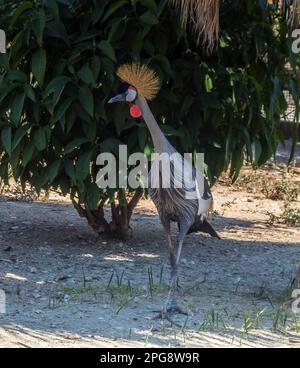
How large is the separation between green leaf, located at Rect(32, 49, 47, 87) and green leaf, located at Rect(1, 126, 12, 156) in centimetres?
49

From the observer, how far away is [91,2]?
22.8 feet

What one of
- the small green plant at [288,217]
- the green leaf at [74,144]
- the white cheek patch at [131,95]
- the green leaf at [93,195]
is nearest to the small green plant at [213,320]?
the white cheek patch at [131,95]

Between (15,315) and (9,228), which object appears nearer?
(15,315)

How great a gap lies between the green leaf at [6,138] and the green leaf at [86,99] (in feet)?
2.14

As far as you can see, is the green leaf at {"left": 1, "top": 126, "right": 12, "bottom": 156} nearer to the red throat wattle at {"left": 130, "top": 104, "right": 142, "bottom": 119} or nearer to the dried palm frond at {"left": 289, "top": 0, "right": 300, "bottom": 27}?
the red throat wattle at {"left": 130, "top": 104, "right": 142, "bottom": 119}

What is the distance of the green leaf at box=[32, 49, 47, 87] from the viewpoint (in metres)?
6.70

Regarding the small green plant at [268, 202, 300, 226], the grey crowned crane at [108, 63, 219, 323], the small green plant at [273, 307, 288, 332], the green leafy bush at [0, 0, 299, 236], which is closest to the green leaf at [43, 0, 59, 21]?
the green leafy bush at [0, 0, 299, 236]

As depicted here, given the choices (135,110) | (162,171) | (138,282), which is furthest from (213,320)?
(135,110)

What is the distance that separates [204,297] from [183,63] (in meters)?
1.93

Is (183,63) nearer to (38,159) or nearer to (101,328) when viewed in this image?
(38,159)

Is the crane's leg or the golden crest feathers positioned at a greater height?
the golden crest feathers

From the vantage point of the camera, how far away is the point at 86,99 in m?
6.72

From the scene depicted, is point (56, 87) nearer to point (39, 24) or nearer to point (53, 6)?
point (39, 24)

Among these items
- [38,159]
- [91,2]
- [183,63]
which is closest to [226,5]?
[183,63]
